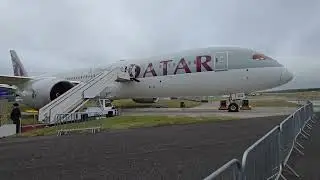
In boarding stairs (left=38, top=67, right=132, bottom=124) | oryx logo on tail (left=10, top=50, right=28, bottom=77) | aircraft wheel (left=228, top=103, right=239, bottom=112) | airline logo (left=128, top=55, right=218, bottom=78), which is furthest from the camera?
oryx logo on tail (left=10, top=50, right=28, bottom=77)

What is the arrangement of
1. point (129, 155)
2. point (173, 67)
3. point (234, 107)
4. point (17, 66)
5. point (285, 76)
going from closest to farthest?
point (129, 155)
point (285, 76)
point (173, 67)
point (234, 107)
point (17, 66)

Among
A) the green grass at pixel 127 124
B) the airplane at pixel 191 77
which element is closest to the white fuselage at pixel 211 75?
the airplane at pixel 191 77

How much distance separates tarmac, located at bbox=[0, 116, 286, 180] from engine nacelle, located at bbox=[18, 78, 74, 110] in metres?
13.4

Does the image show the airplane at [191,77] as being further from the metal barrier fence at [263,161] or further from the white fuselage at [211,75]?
the metal barrier fence at [263,161]

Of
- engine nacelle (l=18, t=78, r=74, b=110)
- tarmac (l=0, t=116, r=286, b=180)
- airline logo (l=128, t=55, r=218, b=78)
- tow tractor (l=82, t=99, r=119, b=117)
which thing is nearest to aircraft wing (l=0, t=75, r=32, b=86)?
engine nacelle (l=18, t=78, r=74, b=110)

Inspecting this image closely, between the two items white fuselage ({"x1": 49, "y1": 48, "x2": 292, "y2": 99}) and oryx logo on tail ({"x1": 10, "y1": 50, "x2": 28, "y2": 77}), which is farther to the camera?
oryx logo on tail ({"x1": 10, "y1": 50, "x2": 28, "y2": 77})

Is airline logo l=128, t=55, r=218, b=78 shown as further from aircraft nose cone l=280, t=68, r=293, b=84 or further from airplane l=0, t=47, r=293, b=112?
aircraft nose cone l=280, t=68, r=293, b=84

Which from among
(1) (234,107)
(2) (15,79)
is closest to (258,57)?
(1) (234,107)

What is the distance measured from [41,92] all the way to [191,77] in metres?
10.2

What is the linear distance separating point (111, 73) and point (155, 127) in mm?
12204

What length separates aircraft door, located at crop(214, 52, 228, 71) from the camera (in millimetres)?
26531

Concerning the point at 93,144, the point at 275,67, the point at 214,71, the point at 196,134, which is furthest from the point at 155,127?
the point at 275,67

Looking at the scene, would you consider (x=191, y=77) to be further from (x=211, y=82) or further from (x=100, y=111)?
(x=100, y=111)

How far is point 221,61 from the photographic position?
2661cm
